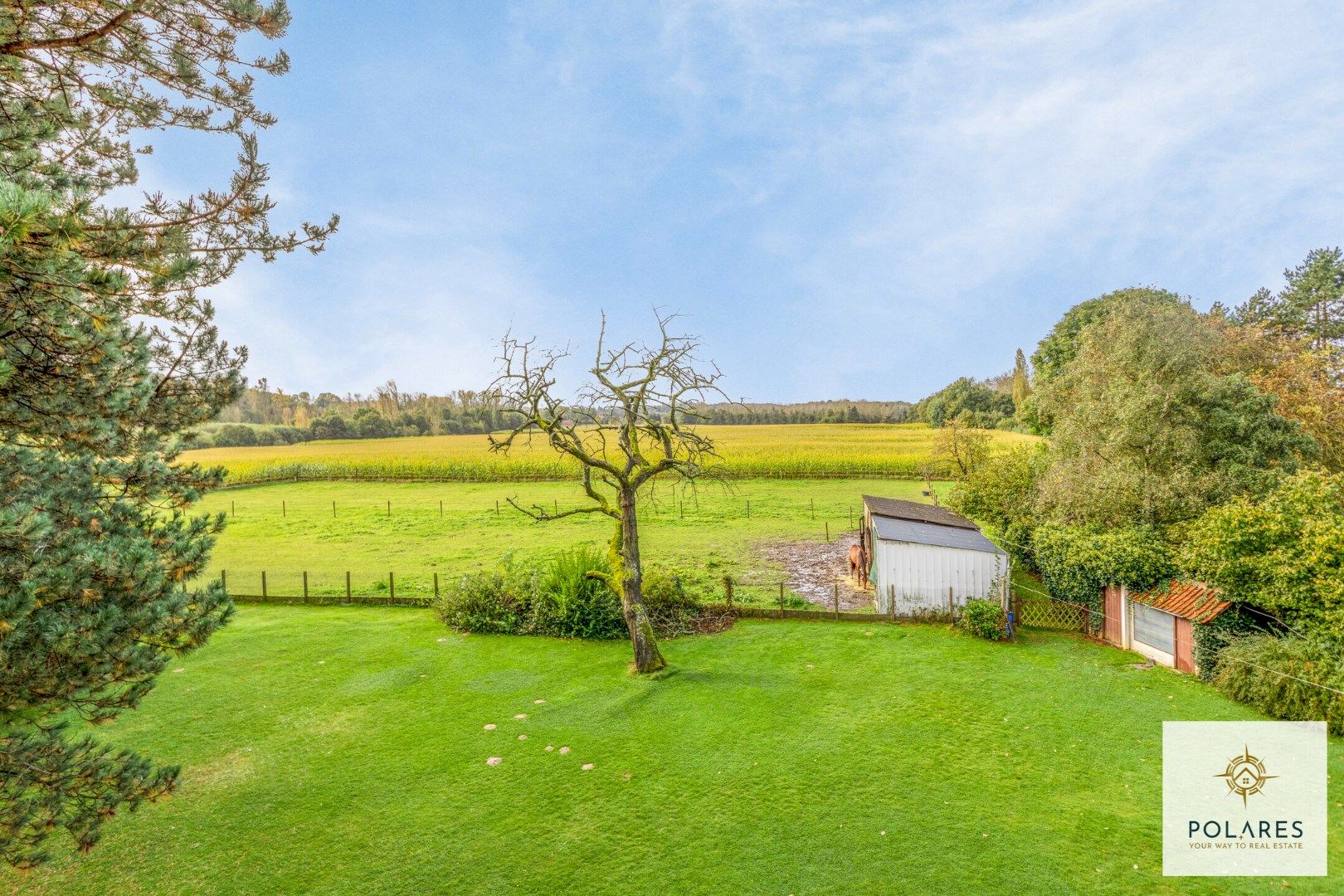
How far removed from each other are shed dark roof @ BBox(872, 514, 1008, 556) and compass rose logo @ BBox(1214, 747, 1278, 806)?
5622 mm

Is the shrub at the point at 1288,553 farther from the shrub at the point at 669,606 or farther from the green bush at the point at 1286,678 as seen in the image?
the shrub at the point at 669,606

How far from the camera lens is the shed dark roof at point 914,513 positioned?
14945 millimetres

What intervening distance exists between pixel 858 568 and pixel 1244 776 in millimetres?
9107

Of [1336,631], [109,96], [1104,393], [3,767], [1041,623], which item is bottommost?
[1041,623]

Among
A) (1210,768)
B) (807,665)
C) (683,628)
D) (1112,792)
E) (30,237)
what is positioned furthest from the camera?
(683,628)

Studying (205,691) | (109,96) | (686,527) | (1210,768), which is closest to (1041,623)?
(1210,768)

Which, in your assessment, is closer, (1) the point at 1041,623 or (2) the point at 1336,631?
(2) the point at 1336,631

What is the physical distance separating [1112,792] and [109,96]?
1126 cm

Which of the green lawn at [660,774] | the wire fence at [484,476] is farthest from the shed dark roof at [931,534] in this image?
the wire fence at [484,476]

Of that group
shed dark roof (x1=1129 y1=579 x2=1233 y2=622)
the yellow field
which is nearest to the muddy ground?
shed dark roof (x1=1129 y1=579 x2=1233 y2=622)

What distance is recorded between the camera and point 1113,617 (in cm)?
1152

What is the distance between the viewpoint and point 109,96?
5.05 m

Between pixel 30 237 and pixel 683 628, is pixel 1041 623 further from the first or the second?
pixel 30 237

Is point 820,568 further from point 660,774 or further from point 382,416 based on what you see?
point 382,416
